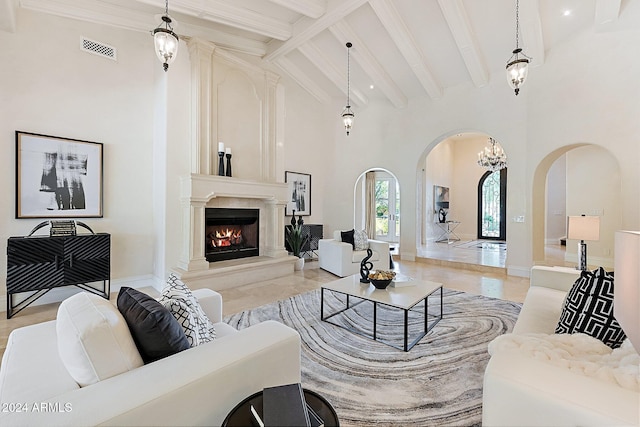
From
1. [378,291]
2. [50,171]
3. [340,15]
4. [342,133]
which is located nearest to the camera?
[378,291]

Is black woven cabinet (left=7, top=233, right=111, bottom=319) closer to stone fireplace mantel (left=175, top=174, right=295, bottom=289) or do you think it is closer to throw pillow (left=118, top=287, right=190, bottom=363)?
stone fireplace mantel (left=175, top=174, right=295, bottom=289)

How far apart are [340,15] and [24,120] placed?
4540 millimetres

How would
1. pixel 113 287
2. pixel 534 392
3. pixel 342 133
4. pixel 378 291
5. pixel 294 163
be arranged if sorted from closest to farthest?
pixel 534 392, pixel 378 291, pixel 113 287, pixel 294 163, pixel 342 133

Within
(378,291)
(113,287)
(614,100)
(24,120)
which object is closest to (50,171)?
(24,120)

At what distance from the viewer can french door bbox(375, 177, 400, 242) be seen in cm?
996

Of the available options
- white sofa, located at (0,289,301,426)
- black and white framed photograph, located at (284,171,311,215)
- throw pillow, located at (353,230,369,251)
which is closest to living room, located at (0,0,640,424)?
black and white framed photograph, located at (284,171,311,215)

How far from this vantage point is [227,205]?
5094 millimetres

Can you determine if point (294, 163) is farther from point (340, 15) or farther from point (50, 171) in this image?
point (50, 171)

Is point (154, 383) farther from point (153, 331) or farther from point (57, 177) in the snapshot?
point (57, 177)

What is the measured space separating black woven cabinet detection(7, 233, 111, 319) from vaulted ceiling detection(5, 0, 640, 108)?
2.58 metres

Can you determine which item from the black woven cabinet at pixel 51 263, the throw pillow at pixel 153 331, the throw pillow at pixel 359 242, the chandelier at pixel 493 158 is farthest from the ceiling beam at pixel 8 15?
the chandelier at pixel 493 158

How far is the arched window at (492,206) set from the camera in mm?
10688

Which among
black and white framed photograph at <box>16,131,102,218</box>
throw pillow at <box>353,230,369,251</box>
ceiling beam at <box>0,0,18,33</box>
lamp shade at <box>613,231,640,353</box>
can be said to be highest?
ceiling beam at <box>0,0,18,33</box>

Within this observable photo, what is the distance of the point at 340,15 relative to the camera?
4.62 m
